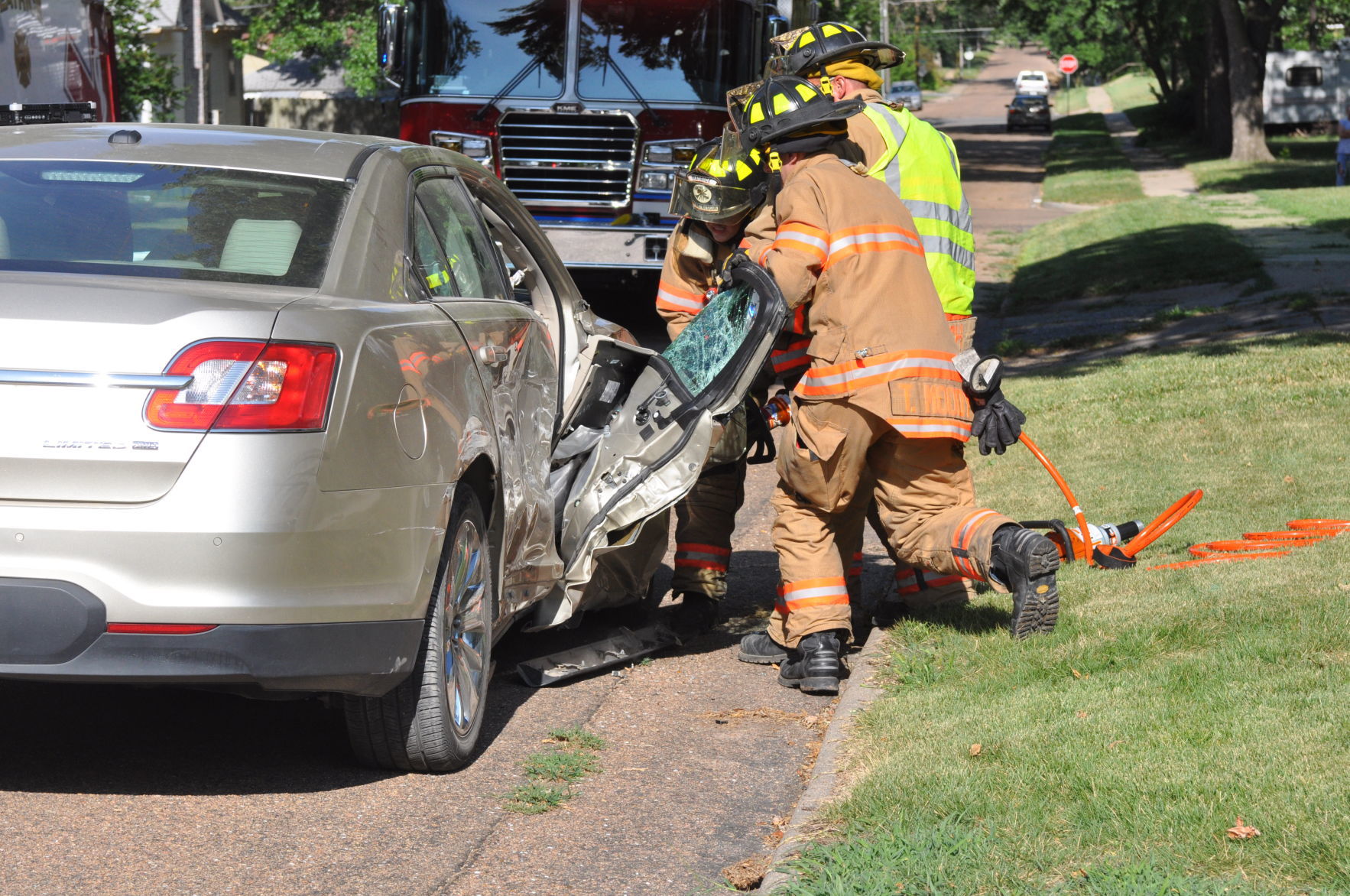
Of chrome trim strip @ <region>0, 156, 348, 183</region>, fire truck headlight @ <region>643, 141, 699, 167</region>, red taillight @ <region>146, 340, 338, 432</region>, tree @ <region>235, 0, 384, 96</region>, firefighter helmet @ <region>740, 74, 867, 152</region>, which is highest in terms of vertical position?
tree @ <region>235, 0, 384, 96</region>

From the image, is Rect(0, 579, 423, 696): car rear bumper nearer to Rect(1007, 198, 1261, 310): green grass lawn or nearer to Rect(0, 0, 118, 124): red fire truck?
Rect(0, 0, 118, 124): red fire truck

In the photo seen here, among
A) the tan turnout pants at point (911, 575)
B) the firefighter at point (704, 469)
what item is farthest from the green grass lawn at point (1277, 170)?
the firefighter at point (704, 469)

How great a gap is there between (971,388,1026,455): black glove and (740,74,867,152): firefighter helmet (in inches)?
40.3

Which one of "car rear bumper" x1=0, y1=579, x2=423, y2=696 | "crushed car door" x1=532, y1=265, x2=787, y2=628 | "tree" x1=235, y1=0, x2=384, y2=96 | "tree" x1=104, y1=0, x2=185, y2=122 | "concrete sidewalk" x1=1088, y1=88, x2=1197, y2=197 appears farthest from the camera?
"tree" x1=235, y1=0, x2=384, y2=96

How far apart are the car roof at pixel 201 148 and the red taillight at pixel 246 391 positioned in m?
0.94

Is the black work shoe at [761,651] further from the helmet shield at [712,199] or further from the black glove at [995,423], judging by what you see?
the helmet shield at [712,199]

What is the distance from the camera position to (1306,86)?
2023 inches

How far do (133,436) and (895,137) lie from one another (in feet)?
10.7

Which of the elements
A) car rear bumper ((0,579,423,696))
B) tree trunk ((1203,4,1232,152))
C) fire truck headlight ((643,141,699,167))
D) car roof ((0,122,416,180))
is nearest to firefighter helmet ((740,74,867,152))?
car roof ((0,122,416,180))

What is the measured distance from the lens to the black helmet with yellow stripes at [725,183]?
224 inches

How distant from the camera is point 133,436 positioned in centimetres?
352

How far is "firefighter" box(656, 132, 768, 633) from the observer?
5.88 m

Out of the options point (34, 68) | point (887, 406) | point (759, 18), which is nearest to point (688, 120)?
point (759, 18)

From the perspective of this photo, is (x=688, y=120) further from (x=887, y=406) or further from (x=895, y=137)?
(x=887, y=406)
